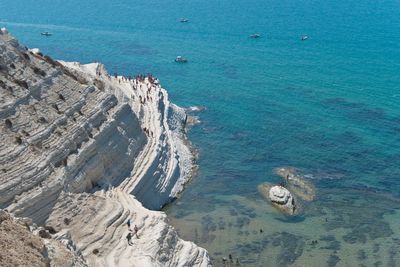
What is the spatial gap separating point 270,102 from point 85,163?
45082mm

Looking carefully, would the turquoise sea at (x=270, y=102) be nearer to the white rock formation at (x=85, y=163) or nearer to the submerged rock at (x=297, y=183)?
the submerged rock at (x=297, y=183)

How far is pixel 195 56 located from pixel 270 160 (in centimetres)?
4775

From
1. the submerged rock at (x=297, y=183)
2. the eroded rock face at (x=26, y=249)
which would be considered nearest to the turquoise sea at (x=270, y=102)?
the submerged rock at (x=297, y=183)

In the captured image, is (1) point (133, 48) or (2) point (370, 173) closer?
(2) point (370, 173)

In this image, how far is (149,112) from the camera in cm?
7294

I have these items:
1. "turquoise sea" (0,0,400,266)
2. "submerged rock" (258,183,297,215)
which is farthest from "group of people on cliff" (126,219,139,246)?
"submerged rock" (258,183,297,215)

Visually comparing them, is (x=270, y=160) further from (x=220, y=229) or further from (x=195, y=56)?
(x=195, y=56)

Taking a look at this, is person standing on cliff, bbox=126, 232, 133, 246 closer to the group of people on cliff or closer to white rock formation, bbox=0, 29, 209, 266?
the group of people on cliff

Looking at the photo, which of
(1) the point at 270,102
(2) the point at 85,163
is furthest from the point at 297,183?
(2) the point at 85,163

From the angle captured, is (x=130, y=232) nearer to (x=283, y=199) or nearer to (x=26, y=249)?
(x=26, y=249)

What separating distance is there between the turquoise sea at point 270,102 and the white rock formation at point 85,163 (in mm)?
5563

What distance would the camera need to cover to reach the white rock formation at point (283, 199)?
61406 millimetres

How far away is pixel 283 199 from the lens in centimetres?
6172

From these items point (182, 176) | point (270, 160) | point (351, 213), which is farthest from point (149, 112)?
point (351, 213)
